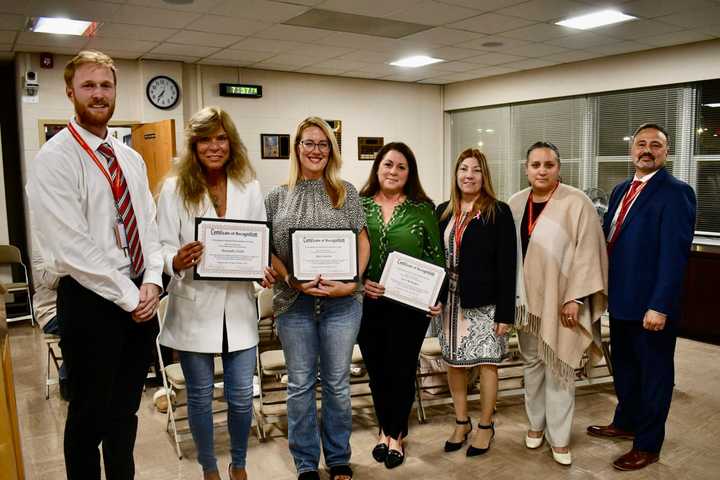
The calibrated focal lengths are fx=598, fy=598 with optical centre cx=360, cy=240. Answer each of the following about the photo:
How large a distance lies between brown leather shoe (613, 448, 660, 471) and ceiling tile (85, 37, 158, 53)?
18.6 feet

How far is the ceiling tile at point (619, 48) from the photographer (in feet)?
21.2

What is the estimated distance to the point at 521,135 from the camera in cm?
858

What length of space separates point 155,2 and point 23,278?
192 inches

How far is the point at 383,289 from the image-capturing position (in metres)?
2.97

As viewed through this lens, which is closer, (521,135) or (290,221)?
(290,221)

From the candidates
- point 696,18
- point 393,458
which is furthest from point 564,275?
point 696,18

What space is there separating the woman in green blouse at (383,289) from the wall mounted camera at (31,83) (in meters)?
5.14

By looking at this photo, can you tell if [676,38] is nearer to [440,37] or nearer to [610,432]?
[440,37]

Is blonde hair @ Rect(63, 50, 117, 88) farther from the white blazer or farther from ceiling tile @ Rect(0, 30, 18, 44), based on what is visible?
ceiling tile @ Rect(0, 30, 18, 44)

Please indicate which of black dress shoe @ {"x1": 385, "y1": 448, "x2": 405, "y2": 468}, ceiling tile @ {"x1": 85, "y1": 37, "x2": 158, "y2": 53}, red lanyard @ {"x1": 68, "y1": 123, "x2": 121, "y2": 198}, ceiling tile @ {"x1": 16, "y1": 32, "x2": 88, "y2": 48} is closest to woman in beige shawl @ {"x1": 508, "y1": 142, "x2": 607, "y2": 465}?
black dress shoe @ {"x1": 385, "y1": 448, "x2": 405, "y2": 468}

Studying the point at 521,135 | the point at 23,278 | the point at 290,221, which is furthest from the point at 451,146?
the point at 290,221

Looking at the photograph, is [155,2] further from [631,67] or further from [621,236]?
[631,67]

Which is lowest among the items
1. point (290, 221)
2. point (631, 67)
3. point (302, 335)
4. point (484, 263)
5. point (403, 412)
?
point (403, 412)

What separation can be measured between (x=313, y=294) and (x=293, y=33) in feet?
13.1
